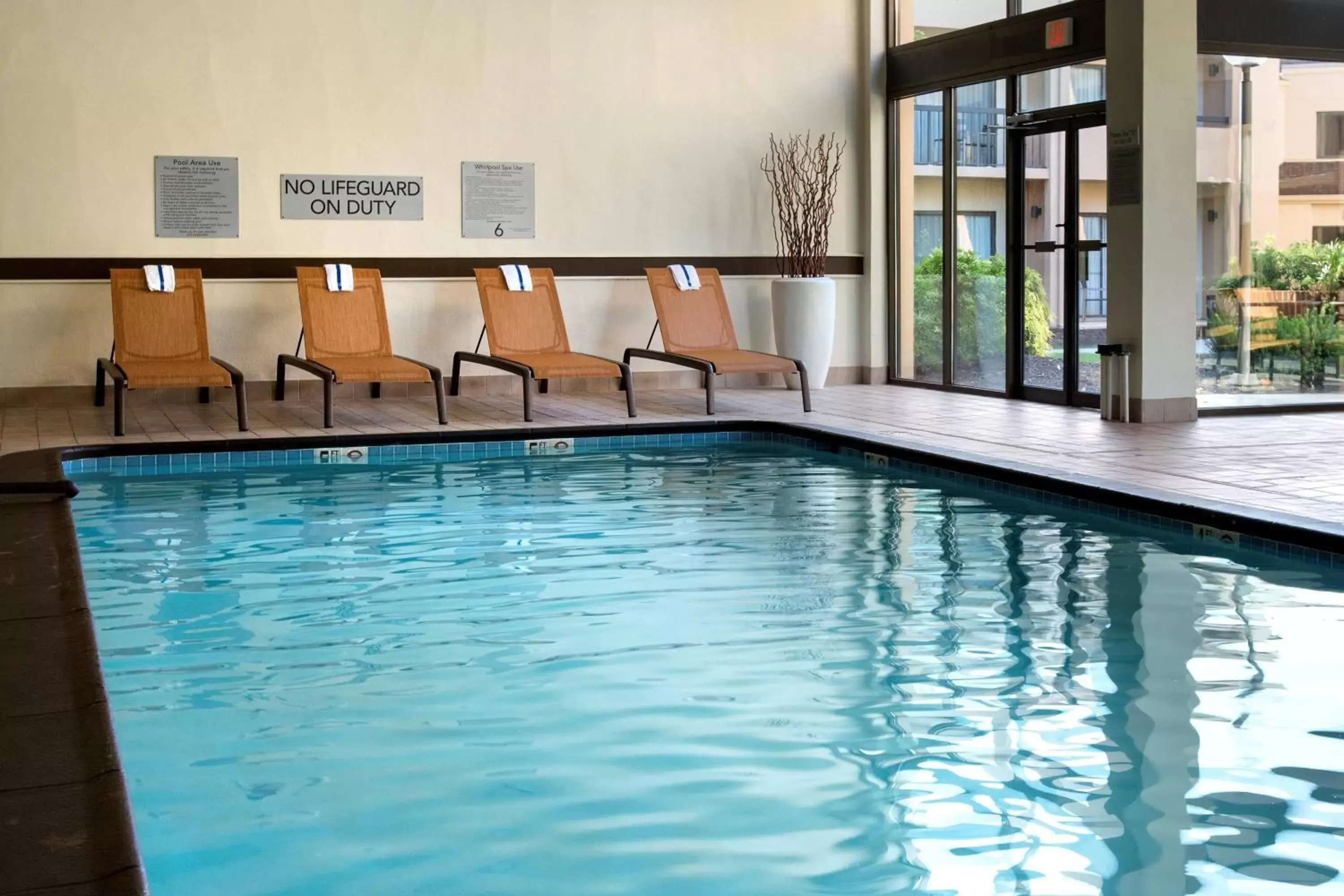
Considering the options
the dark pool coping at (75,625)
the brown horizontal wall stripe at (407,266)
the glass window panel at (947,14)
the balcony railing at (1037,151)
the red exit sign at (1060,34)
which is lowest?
the dark pool coping at (75,625)

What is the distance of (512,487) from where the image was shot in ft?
22.7

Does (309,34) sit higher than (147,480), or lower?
higher

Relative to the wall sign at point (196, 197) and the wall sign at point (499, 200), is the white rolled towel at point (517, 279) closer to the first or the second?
the wall sign at point (499, 200)

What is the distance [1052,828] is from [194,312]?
25.4ft

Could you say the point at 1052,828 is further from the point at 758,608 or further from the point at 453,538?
the point at 453,538

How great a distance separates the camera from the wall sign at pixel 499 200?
34.6 ft

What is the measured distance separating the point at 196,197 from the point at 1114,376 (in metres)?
5.94

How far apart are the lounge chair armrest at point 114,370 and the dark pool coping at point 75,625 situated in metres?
0.71

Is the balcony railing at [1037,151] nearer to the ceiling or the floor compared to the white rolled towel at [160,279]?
nearer to the ceiling

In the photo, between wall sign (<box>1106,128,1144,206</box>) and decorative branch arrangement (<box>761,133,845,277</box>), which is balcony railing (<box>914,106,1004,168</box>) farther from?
wall sign (<box>1106,128,1144,206</box>)

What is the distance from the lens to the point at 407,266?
10430 millimetres

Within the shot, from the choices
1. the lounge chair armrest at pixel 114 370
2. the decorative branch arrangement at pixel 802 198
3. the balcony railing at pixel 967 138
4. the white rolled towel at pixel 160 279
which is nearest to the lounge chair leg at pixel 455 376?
the white rolled towel at pixel 160 279

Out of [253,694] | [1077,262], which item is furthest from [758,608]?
[1077,262]

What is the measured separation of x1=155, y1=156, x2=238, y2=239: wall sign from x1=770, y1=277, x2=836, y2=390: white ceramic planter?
3.85 m
